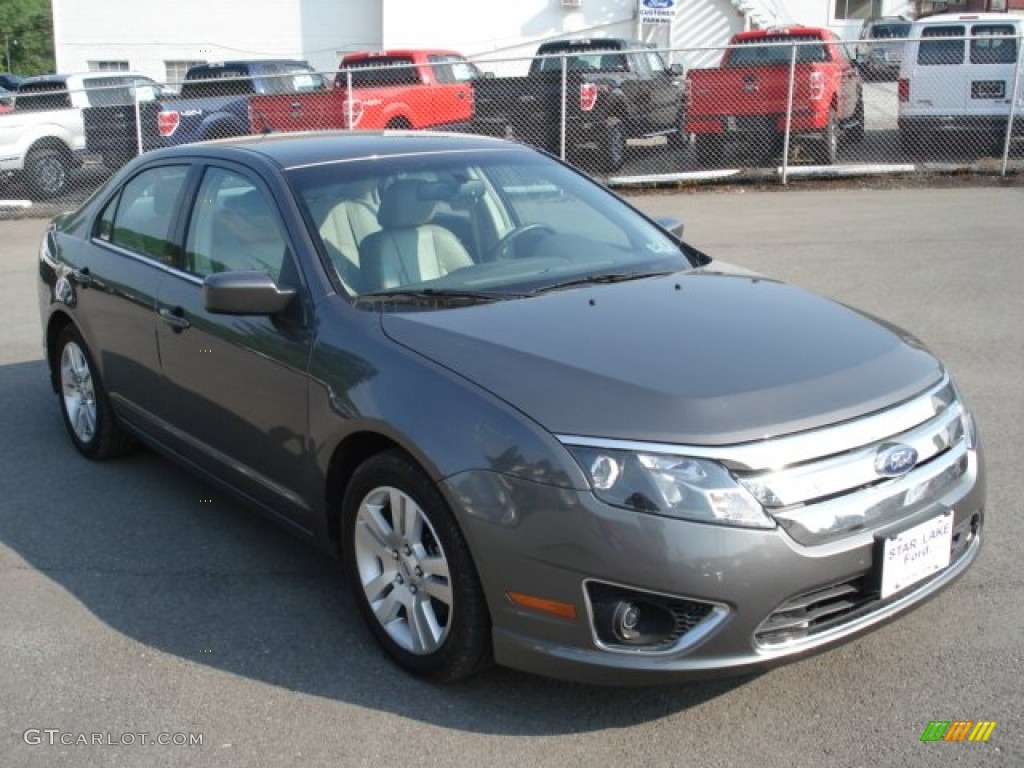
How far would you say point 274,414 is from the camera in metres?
4.14

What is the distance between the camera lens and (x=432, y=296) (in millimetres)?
4066

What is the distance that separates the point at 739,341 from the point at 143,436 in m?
2.97

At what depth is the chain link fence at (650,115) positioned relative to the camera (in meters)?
15.4

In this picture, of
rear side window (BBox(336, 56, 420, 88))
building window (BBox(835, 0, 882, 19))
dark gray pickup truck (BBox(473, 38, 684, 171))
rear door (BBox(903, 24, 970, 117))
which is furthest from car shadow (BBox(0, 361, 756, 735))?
building window (BBox(835, 0, 882, 19))

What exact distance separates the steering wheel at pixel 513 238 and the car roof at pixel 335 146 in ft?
1.73

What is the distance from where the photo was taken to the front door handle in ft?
15.4

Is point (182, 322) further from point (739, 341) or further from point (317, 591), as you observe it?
point (739, 341)

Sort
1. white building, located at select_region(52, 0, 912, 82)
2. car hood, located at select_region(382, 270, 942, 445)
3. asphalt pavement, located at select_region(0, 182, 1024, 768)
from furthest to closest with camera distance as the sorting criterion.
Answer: white building, located at select_region(52, 0, 912, 82) → asphalt pavement, located at select_region(0, 182, 1024, 768) → car hood, located at select_region(382, 270, 942, 445)

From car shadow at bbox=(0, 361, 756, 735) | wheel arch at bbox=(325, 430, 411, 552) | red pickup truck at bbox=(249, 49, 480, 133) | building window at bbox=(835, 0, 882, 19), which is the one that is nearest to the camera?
car shadow at bbox=(0, 361, 756, 735)

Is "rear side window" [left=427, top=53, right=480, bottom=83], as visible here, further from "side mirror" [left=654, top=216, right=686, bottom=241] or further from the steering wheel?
the steering wheel

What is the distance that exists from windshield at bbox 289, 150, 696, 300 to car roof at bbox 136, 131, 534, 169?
73mm

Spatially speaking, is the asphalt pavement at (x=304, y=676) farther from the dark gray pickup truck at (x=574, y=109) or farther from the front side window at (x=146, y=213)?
the dark gray pickup truck at (x=574, y=109)

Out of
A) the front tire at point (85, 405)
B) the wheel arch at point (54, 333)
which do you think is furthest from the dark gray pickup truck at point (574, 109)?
the front tire at point (85, 405)

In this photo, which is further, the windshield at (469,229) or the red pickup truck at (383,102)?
the red pickup truck at (383,102)
